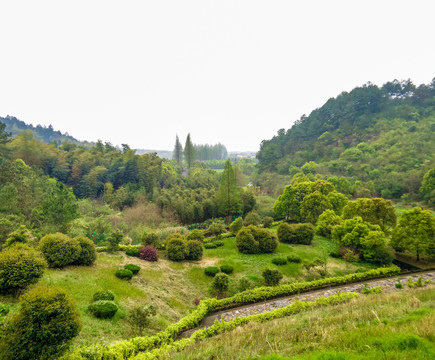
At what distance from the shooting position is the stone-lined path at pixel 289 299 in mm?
11492

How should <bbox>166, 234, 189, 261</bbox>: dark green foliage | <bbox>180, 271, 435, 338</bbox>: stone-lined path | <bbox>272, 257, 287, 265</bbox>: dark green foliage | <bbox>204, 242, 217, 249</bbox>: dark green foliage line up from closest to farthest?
<bbox>180, 271, 435, 338</bbox>: stone-lined path → <bbox>166, 234, 189, 261</bbox>: dark green foliage → <bbox>272, 257, 287, 265</bbox>: dark green foliage → <bbox>204, 242, 217, 249</bbox>: dark green foliage

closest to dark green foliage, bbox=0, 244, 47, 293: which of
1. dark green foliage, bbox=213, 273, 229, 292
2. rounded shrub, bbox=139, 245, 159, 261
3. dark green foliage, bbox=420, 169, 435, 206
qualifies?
rounded shrub, bbox=139, 245, 159, 261

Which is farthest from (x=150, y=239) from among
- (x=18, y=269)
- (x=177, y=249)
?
(x=18, y=269)

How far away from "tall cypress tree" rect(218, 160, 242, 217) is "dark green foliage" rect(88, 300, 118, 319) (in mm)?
23642

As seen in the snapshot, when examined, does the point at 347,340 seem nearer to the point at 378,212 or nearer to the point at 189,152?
the point at 378,212

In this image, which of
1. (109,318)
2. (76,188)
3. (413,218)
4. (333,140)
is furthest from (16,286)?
(333,140)

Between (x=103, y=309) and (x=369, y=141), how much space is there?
68801mm

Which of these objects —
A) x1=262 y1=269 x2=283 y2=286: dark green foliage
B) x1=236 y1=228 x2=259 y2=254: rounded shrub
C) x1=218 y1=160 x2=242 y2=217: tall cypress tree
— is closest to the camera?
x1=262 y1=269 x2=283 y2=286: dark green foliage

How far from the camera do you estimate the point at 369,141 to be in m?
58.4

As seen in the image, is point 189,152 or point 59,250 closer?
point 59,250

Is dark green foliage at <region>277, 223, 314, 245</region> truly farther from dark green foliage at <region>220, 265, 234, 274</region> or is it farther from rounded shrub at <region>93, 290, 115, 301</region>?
rounded shrub at <region>93, 290, 115, 301</region>

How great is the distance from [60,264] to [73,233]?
6556mm

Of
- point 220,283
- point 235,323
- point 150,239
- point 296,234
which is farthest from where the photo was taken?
point 296,234

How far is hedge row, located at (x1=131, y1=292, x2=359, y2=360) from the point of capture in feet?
24.0
